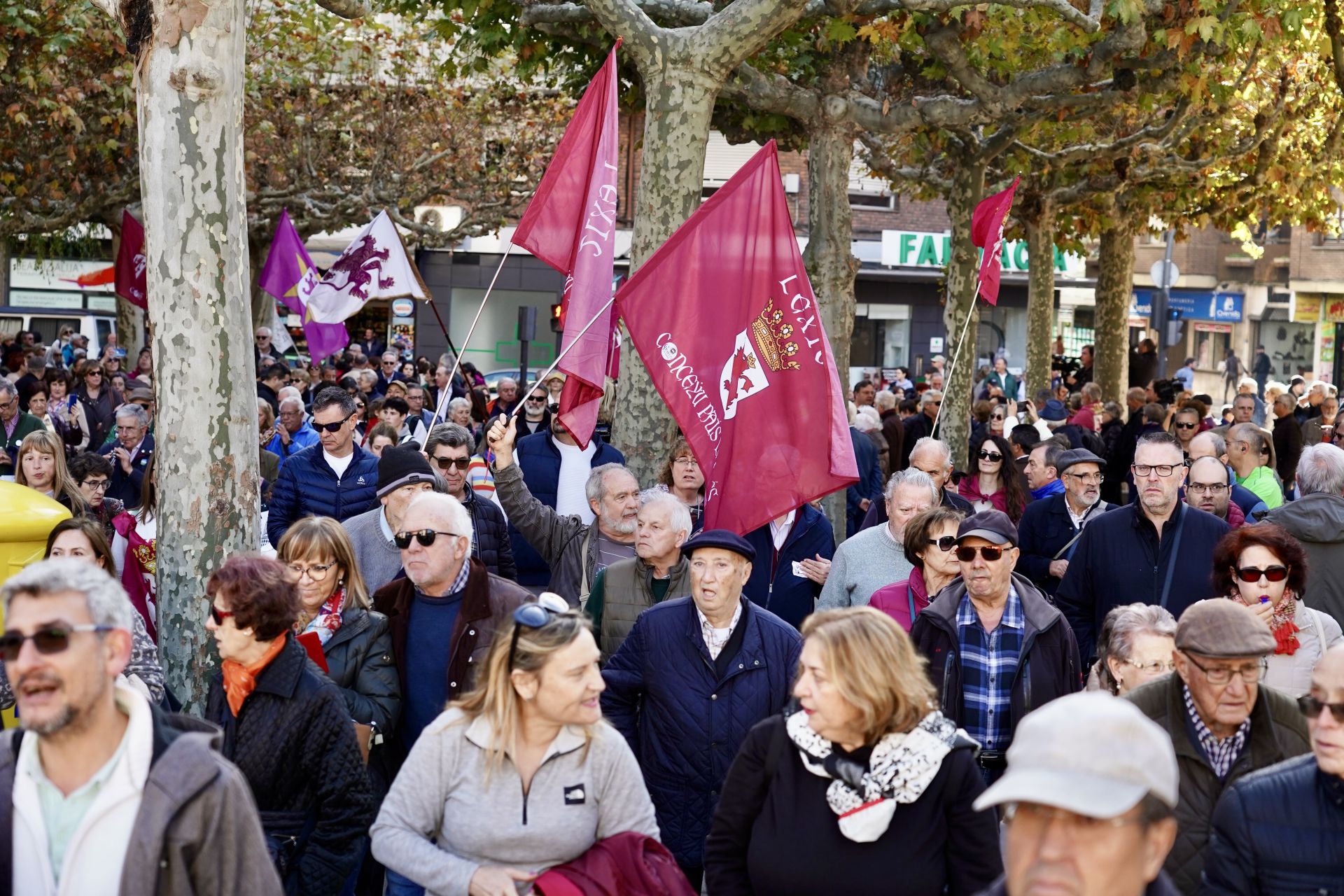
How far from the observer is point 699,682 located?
5.48m

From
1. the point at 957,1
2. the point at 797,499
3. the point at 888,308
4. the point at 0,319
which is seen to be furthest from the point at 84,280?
the point at 797,499

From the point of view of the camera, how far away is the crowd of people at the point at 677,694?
324cm

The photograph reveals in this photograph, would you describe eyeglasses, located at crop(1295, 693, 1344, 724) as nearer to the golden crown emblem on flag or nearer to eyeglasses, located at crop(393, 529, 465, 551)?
eyeglasses, located at crop(393, 529, 465, 551)

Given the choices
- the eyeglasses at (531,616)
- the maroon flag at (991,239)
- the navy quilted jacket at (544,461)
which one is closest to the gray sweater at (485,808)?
the eyeglasses at (531,616)

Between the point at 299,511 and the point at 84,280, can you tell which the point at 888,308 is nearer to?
the point at 84,280

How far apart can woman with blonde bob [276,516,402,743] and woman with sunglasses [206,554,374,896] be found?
59cm

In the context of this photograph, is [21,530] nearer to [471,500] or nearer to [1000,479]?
[471,500]

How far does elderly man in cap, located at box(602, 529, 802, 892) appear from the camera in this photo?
5.44m

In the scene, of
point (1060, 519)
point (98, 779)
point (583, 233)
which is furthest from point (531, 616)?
point (1060, 519)

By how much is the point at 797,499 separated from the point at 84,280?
1476 inches

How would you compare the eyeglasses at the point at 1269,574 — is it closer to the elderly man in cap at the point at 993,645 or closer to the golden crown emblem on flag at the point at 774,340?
the elderly man in cap at the point at 993,645

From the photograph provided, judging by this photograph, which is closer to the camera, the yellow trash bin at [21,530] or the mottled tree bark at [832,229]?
the yellow trash bin at [21,530]

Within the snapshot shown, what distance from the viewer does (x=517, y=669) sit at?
4.23 meters

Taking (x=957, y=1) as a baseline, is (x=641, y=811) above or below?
below
